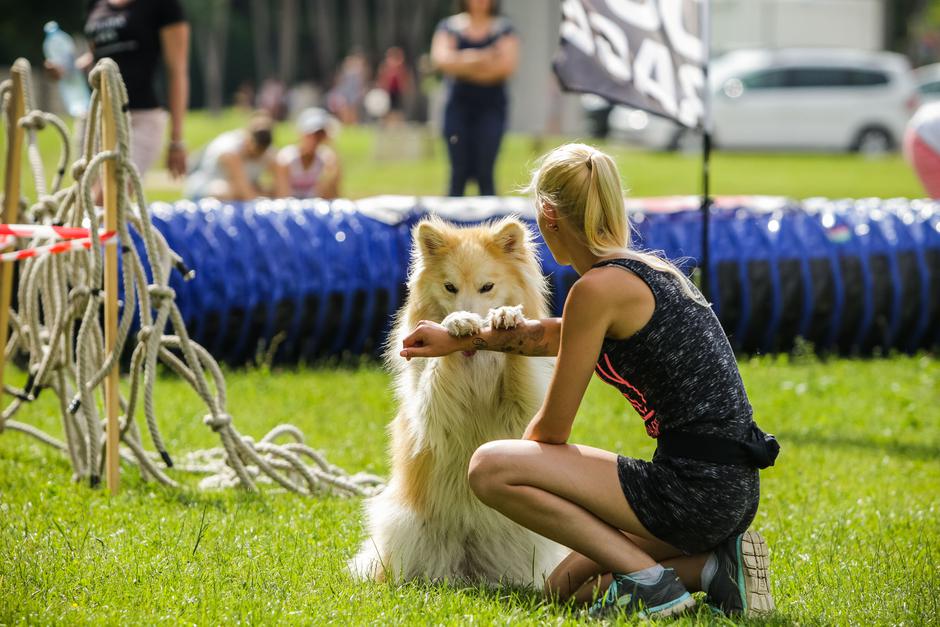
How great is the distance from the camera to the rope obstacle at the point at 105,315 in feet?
15.2

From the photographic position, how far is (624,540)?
11.1 feet

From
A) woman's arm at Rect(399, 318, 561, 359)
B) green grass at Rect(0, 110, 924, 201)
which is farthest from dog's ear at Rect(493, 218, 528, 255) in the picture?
green grass at Rect(0, 110, 924, 201)

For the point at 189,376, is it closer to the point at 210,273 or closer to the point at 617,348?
the point at 617,348

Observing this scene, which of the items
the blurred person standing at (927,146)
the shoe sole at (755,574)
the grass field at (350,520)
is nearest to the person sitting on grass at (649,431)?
the shoe sole at (755,574)

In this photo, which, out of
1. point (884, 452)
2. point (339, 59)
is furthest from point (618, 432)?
point (339, 59)

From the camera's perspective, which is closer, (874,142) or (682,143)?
(682,143)

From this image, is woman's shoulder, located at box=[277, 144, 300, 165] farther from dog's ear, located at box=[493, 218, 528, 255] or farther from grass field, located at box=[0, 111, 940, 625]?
dog's ear, located at box=[493, 218, 528, 255]

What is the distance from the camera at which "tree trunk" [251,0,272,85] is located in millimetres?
45622

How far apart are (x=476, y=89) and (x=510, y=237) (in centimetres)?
556

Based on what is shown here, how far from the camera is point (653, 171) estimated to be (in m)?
20.9

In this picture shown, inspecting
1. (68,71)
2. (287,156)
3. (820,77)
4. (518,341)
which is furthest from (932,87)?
(518,341)

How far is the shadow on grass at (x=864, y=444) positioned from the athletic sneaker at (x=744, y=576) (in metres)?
2.56

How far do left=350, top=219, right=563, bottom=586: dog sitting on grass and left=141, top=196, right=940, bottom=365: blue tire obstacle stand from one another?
3.35 metres

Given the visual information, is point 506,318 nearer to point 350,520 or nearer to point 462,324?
point 462,324
